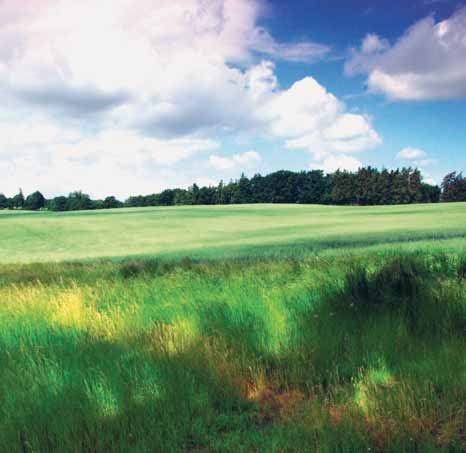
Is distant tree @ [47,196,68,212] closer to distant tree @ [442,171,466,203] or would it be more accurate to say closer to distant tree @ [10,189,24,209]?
distant tree @ [10,189,24,209]

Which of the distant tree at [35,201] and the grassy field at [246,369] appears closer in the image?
the grassy field at [246,369]

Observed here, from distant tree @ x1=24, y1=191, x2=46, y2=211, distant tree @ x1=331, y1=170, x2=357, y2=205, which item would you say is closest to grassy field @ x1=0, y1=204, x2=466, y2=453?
distant tree @ x1=331, y1=170, x2=357, y2=205

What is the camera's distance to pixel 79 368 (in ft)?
12.9

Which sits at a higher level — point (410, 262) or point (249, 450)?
point (410, 262)

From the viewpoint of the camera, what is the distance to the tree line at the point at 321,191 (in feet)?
282

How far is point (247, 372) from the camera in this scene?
3863mm

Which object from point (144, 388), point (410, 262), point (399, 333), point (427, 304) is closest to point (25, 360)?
point (144, 388)

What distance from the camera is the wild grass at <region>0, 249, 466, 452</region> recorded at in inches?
115

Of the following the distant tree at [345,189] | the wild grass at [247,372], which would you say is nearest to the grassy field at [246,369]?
the wild grass at [247,372]

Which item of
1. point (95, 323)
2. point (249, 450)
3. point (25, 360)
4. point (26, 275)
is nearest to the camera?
point (249, 450)

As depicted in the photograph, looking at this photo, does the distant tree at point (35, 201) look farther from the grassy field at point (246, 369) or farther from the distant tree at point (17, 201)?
the grassy field at point (246, 369)

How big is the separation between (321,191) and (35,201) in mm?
57282

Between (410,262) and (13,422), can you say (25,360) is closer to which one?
(13,422)

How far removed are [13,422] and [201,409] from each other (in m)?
1.38
